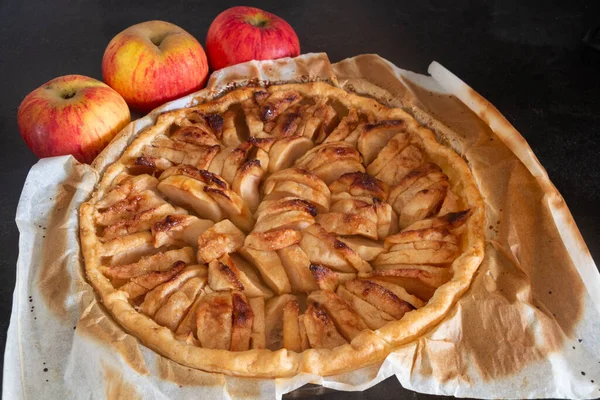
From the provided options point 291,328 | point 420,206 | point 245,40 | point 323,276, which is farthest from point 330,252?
point 245,40

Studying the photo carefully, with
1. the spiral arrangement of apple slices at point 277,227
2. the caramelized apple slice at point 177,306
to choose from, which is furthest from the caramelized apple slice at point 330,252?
the caramelized apple slice at point 177,306

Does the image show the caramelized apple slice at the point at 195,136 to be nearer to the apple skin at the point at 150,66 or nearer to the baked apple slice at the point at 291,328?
the apple skin at the point at 150,66

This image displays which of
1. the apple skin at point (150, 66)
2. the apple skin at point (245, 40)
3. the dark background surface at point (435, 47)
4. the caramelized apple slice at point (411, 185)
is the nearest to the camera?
the caramelized apple slice at point (411, 185)

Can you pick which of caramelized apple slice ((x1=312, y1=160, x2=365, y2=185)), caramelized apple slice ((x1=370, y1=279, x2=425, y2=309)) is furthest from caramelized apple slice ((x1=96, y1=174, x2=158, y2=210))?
caramelized apple slice ((x1=370, y1=279, x2=425, y2=309))

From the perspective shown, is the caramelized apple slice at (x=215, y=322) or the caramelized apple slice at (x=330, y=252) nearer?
the caramelized apple slice at (x=215, y=322)

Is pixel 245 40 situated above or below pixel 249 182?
above

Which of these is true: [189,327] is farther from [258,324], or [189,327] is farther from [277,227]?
[277,227]

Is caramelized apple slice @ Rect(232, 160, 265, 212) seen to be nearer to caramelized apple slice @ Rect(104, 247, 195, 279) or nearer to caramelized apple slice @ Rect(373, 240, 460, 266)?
caramelized apple slice @ Rect(104, 247, 195, 279)
